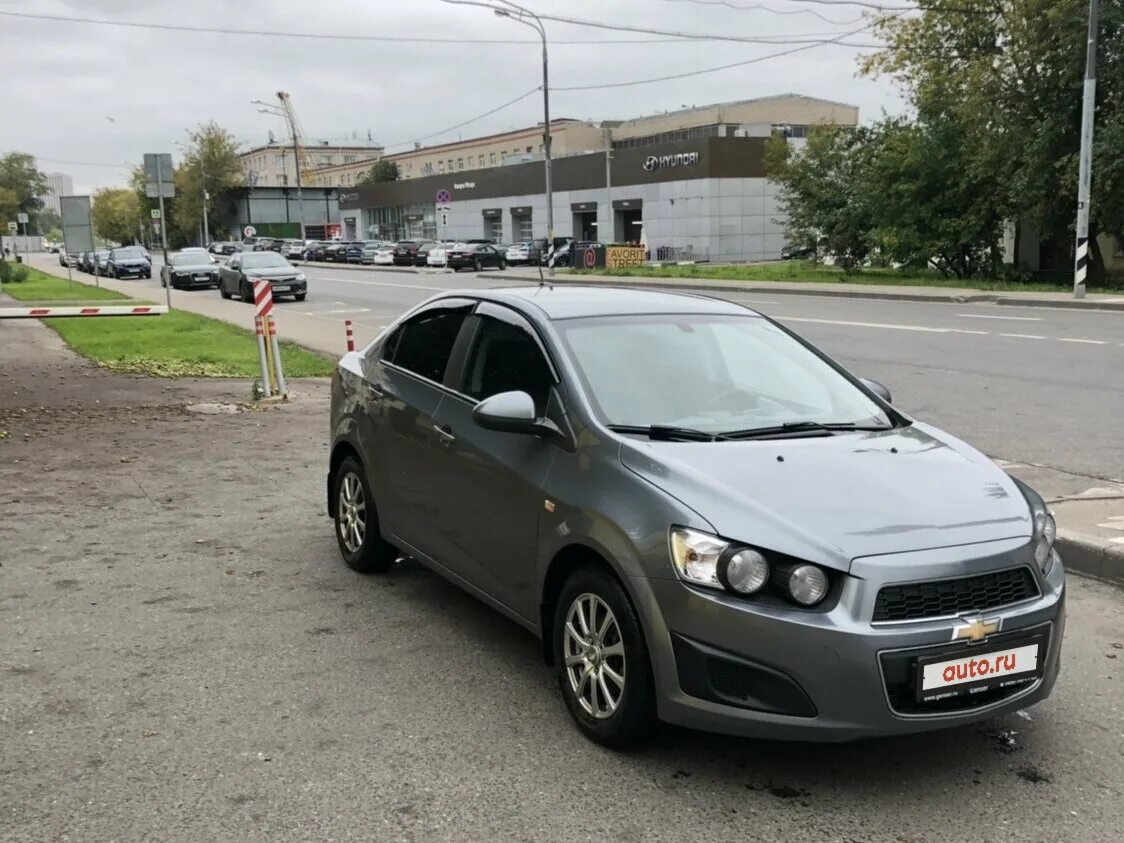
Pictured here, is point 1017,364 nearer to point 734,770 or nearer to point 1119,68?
point 734,770

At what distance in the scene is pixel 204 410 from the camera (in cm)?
1188

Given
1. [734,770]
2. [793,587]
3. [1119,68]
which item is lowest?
[734,770]

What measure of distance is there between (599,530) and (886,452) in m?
1.17

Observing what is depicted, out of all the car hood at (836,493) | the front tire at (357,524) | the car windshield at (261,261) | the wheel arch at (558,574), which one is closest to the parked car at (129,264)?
the car windshield at (261,261)

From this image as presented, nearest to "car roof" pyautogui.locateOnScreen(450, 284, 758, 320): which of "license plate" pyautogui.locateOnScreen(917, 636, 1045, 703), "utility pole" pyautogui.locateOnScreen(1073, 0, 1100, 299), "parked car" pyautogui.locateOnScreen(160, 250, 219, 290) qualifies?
"license plate" pyautogui.locateOnScreen(917, 636, 1045, 703)

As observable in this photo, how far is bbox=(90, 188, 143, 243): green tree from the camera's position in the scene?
118 m

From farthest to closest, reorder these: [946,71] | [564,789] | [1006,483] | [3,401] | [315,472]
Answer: [946,71] < [3,401] < [315,472] < [1006,483] < [564,789]

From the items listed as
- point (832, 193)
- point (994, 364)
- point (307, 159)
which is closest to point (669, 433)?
point (994, 364)

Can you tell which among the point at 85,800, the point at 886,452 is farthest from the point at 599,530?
the point at 85,800

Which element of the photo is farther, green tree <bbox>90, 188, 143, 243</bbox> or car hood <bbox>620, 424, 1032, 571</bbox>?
green tree <bbox>90, 188, 143, 243</bbox>

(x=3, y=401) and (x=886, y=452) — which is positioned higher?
(x=886, y=452)

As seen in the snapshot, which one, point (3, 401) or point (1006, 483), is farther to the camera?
point (3, 401)

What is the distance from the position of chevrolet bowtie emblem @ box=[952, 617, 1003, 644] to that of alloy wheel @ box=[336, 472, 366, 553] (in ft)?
11.2

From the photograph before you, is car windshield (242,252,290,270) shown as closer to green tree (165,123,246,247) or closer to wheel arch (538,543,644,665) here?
wheel arch (538,543,644,665)
